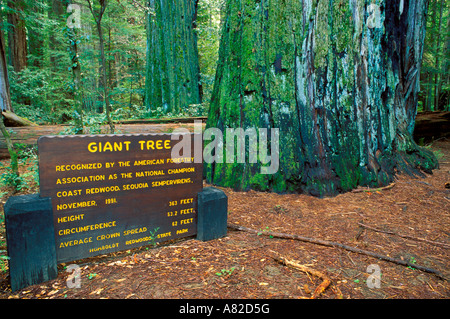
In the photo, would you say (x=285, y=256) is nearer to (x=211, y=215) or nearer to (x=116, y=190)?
(x=211, y=215)

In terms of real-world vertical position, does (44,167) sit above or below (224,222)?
above

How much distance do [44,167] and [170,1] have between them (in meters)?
10.2

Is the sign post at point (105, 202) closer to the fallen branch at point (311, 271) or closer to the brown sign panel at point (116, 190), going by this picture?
the brown sign panel at point (116, 190)

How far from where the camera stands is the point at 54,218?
106 inches

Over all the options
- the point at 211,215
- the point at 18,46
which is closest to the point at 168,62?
the point at 211,215

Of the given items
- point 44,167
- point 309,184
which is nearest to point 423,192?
point 309,184

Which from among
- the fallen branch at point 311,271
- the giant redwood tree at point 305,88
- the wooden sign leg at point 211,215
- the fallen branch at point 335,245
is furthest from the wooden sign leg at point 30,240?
the giant redwood tree at point 305,88

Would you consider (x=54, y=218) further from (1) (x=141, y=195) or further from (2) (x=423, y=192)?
(2) (x=423, y=192)

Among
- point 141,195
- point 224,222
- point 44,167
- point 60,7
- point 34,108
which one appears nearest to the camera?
point 44,167

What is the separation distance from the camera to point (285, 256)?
297 cm

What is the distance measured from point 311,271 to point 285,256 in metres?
0.37

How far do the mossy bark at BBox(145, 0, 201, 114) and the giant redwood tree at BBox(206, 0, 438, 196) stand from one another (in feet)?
18.3

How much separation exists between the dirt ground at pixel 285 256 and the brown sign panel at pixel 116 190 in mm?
198

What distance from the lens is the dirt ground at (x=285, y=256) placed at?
7.91ft
